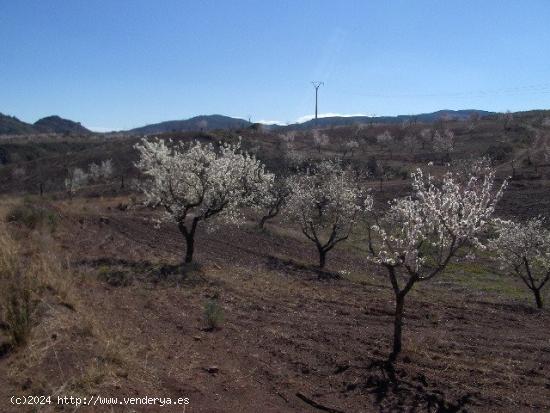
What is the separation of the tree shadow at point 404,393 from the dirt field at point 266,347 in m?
0.04

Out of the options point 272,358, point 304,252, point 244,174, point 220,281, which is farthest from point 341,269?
point 272,358

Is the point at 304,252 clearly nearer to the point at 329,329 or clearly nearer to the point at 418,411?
the point at 329,329

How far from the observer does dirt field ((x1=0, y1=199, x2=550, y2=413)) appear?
8023mm

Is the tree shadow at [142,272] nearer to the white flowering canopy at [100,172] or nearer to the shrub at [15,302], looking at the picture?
the shrub at [15,302]

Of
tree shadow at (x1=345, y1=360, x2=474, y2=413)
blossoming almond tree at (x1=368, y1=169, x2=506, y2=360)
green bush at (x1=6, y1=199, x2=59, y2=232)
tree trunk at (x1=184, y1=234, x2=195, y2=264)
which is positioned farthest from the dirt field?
blossoming almond tree at (x1=368, y1=169, x2=506, y2=360)

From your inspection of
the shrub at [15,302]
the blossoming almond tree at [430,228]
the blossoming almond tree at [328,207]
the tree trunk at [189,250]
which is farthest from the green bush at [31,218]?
the blossoming almond tree at [430,228]

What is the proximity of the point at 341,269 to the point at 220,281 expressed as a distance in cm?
1228

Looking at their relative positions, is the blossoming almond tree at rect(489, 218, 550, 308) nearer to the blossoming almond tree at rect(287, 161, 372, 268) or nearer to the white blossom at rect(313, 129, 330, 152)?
the blossoming almond tree at rect(287, 161, 372, 268)

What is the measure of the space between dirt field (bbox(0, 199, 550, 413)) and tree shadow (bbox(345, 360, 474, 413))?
4 cm

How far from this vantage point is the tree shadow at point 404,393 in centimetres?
928

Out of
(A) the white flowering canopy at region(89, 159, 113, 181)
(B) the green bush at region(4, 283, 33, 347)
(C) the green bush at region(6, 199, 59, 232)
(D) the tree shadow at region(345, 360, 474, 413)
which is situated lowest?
(D) the tree shadow at region(345, 360, 474, 413)

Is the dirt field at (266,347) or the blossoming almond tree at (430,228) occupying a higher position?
the blossoming almond tree at (430,228)

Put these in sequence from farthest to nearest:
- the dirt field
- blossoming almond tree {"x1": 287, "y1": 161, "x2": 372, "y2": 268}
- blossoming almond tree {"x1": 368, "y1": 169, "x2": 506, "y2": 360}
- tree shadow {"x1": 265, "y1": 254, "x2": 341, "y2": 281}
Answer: blossoming almond tree {"x1": 287, "y1": 161, "x2": 372, "y2": 268}, tree shadow {"x1": 265, "y1": 254, "x2": 341, "y2": 281}, blossoming almond tree {"x1": 368, "y1": 169, "x2": 506, "y2": 360}, the dirt field

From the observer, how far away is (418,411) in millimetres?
9156
